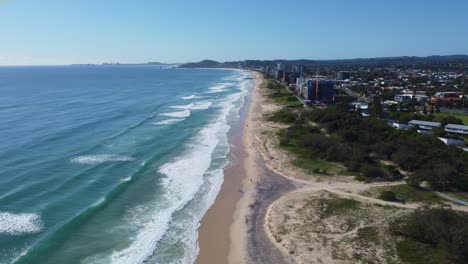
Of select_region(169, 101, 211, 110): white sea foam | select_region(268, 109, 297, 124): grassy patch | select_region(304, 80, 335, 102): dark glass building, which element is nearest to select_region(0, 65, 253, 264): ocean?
select_region(268, 109, 297, 124): grassy patch

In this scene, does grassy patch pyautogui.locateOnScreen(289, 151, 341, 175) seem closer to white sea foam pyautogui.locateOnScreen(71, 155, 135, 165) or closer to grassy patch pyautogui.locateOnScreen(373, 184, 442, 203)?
grassy patch pyautogui.locateOnScreen(373, 184, 442, 203)

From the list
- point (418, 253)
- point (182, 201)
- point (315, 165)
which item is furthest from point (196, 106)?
point (418, 253)

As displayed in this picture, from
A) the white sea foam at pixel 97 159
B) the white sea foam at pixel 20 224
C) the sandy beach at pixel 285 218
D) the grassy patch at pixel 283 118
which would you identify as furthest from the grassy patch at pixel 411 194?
the grassy patch at pixel 283 118

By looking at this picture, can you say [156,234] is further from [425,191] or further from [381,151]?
[381,151]

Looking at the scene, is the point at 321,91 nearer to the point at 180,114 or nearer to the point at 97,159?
the point at 180,114

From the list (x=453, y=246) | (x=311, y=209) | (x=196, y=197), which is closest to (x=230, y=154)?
(x=196, y=197)

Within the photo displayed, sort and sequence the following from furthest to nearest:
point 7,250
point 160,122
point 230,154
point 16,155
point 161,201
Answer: point 160,122, point 230,154, point 16,155, point 161,201, point 7,250
